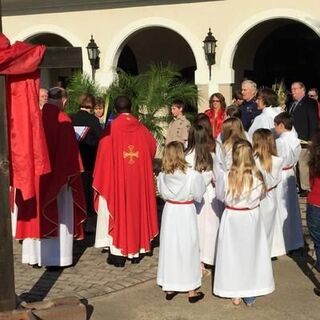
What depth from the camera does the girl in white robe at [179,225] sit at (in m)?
5.71

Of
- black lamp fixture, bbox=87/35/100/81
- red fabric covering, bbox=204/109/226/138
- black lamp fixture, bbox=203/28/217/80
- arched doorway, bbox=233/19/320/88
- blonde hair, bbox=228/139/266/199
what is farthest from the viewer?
arched doorway, bbox=233/19/320/88

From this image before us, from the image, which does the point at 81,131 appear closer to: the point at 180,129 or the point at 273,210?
the point at 180,129

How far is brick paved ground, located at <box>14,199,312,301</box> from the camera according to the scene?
6.15m

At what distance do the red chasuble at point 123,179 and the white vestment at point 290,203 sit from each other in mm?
1615

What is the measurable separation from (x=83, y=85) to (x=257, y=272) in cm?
814

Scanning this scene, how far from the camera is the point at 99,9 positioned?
15.4 m

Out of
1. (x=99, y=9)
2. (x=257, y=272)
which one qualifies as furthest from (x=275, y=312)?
(x=99, y=9)

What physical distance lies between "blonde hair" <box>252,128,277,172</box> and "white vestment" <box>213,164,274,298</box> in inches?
37.1

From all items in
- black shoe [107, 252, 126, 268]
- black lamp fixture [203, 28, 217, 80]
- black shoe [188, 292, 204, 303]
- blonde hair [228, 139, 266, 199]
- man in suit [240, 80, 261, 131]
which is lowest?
black shoe [188, 292, 204, 303]

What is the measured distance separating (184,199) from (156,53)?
12376mm

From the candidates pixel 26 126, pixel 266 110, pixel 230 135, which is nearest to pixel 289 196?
pixel 230 135

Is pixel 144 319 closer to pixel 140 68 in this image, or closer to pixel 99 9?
pixel 99 9

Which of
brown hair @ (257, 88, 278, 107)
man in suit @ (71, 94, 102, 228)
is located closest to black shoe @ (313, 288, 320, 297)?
brown hair @ (257, 88, 278, 107)

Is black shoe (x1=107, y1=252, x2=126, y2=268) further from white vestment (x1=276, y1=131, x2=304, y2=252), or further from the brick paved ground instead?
white vestment (x1=276, y1=131, x2=304, y2=252)
